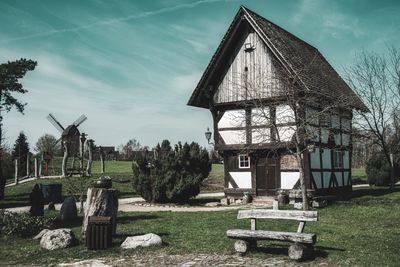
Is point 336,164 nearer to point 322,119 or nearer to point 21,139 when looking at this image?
point 322,119

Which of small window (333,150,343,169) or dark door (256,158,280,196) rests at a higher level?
small window (333,150,343,169)

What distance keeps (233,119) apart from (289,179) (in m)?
4.73

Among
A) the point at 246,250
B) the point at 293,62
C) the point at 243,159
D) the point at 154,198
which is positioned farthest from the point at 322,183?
the point at 246,250

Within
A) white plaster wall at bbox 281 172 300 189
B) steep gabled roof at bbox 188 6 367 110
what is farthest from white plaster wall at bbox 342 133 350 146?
white plaster wall at bbox 281 172 300 189

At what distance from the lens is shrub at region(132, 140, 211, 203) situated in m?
23.5

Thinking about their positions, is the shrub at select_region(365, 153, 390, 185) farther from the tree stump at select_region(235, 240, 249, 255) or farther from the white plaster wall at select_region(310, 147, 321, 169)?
the tree stump at select_region(235, 240, 249, 255)

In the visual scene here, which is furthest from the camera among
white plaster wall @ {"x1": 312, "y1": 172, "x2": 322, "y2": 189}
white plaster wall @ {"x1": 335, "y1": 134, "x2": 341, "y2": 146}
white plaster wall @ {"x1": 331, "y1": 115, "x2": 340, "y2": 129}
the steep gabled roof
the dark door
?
white plaster wall @ {"x1": 335, "y1": 134, "x2": 341, "y2": 146}

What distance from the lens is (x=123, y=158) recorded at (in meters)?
86.8

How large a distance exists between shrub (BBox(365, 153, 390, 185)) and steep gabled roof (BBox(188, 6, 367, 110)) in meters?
10.6

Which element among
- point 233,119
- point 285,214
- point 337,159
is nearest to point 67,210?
point 285,214

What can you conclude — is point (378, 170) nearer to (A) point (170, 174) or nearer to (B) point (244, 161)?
(B) point (244, 161)

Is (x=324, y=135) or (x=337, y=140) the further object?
(x=337, y=140)

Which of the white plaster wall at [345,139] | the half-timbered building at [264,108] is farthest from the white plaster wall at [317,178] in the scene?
the white plaster wall at [345,139]

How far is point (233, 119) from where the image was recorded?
23719 millimetres
